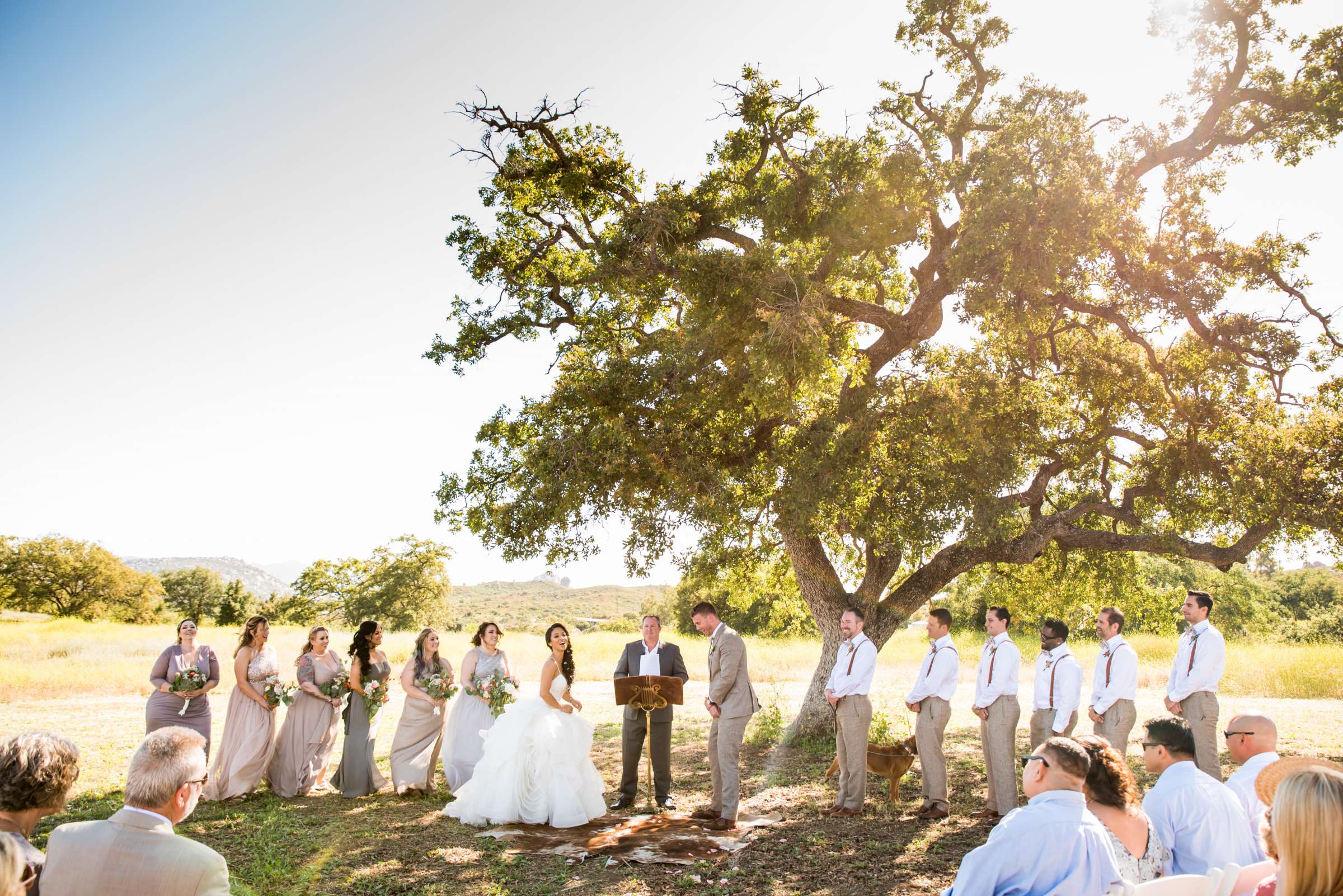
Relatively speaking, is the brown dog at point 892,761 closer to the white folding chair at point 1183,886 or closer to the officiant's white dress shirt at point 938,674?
the officiant's white dress shirt at point 938,674

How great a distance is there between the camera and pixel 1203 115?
39.9 ft

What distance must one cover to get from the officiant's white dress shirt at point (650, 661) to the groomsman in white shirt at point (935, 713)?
3.03 metres

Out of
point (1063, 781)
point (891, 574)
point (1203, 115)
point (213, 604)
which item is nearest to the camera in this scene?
point (1063, 781)

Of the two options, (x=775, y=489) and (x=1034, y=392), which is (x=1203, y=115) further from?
(x=775, y=489)

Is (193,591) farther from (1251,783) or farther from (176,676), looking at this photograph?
(1251,783)

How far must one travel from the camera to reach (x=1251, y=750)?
4816 millimetres

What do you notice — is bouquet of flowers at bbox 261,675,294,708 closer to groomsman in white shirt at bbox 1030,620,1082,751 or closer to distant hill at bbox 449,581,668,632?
groomsman in white shirt at bbox 1030,620,1082,751

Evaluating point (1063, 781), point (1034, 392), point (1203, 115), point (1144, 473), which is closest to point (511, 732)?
point (1063, 781)

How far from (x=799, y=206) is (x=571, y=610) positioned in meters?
111

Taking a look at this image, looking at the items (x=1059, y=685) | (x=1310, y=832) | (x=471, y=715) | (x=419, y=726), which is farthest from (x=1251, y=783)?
(x=419, y=726)

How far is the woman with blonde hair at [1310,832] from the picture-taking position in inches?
100

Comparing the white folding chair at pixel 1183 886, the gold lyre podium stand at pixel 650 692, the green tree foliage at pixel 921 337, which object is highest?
the green tree foliage at pixel 921 337

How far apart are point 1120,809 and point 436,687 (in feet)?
29.1

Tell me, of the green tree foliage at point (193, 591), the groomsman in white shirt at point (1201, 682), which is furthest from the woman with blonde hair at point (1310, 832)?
the green tree foliage at point (193, 591)
